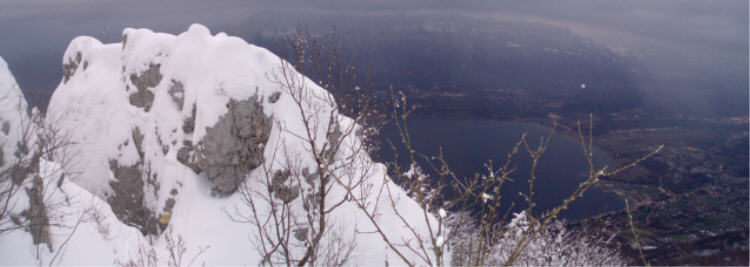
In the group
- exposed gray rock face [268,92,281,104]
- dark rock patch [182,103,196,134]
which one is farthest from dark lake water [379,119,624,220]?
dark rock patch [182,103,196,134]

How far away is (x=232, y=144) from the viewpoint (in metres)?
16.4

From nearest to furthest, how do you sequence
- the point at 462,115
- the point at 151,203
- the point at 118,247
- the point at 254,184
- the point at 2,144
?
1. the point at 2,144
2. the point at 118,247
3. the point at 254,184
4. the point at 151,203
5. the point at 462,115

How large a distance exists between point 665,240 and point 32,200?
77309mm

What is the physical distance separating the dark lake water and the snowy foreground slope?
40.5m

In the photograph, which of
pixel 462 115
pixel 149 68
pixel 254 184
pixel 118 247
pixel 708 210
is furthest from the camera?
pixel 462 115

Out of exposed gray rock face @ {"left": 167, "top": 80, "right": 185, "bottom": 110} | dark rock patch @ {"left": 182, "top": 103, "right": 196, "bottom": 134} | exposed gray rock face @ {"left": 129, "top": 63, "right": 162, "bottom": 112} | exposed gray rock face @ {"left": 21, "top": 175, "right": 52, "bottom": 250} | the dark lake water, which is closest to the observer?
exposed gray rock face @ {"left": 21, "top": 175, "right": 52, "bottom": 250}

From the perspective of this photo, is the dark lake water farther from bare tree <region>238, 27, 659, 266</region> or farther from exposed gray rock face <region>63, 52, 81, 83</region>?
exposed gray rock face <region>63, 52, 81, 83</region>

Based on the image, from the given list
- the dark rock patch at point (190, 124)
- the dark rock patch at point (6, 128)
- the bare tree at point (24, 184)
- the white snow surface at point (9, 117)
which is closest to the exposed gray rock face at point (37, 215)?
the bare tree at point (24, 184)

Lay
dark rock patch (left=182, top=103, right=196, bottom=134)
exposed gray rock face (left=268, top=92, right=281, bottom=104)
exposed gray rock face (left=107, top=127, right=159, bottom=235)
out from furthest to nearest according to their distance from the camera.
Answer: exposed gray rock face (left=107, top=127, right=159, bottom=235), dark rock patch (left=182, top=103, right=196, bottom=134), exposed gray rock face (left=268, top=92, right=281, bottom=104)

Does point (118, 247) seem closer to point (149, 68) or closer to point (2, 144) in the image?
point (2, 144)

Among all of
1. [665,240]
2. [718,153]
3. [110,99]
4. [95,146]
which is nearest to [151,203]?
[95,146]

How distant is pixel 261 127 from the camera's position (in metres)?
16.6

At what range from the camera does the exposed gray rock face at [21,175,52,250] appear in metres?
9.51

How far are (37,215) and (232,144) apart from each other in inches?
294
